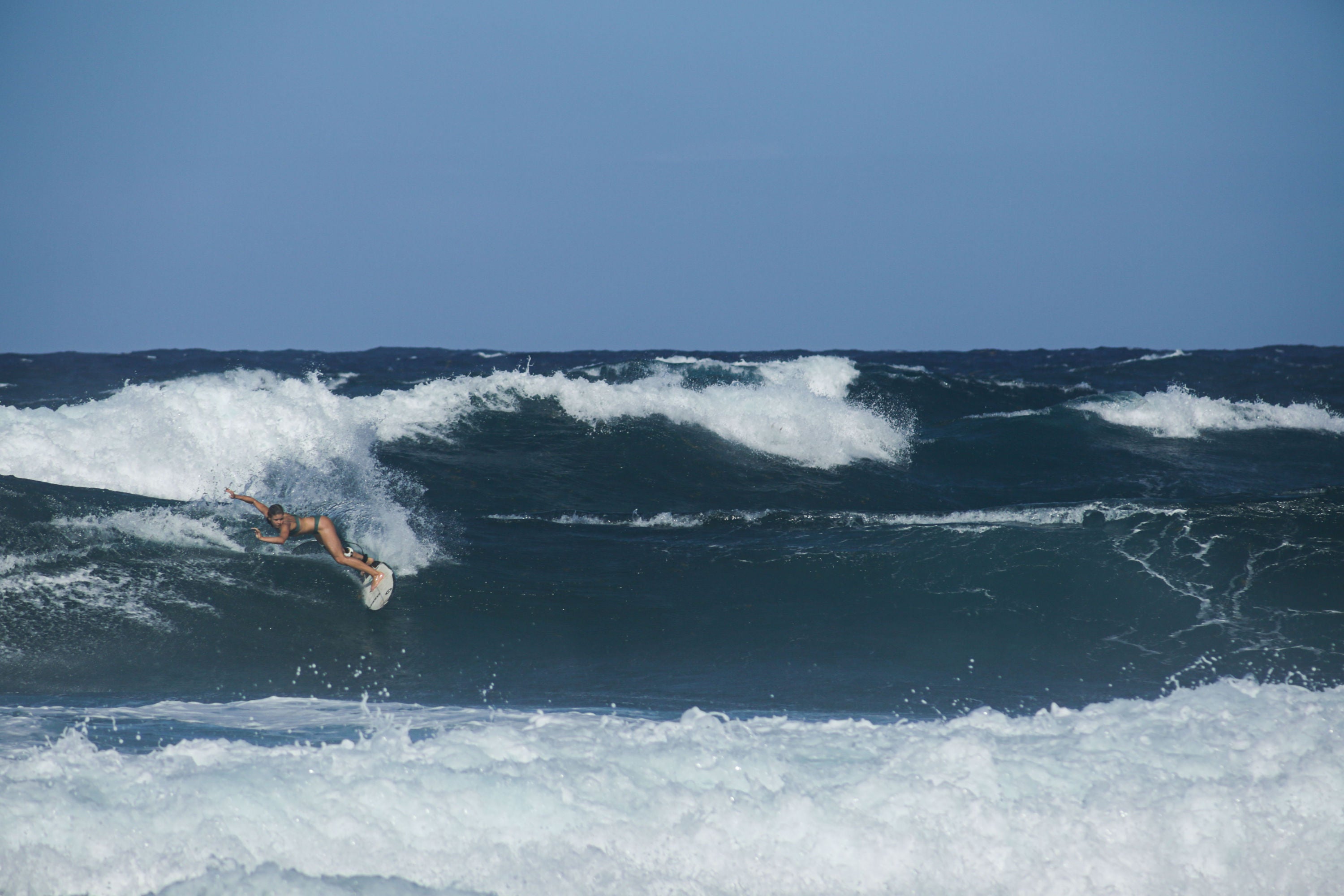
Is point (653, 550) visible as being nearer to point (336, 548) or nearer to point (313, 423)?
point (336, 548)

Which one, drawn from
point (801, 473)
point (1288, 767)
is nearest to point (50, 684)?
point (1288, 767)

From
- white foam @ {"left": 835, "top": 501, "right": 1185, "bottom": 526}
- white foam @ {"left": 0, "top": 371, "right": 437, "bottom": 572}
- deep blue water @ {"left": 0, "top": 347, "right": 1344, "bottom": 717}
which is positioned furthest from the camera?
white foam @ {"left": 835, "top": 501, "right": 1185, "bottom": 526}

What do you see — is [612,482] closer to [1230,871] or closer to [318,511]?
[318,511]

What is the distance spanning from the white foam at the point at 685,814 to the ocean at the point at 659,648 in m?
0.02

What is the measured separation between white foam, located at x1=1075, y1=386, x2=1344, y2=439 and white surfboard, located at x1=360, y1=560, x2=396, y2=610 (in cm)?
1373

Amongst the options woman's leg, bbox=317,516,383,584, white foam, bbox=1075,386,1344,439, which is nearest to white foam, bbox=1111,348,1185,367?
white foam, bbox=1075,386,1344,439

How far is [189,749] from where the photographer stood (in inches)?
173

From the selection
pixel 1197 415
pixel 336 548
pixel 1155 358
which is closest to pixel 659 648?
pixel 336 548

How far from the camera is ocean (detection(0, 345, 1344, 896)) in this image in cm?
390

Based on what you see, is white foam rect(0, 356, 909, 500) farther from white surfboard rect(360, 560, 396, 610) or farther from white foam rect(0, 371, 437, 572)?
white surfboard rect(360, 560, 396, 610)

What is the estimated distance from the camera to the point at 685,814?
4.07 metres

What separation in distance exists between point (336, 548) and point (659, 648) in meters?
2.97

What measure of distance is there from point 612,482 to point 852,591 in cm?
458

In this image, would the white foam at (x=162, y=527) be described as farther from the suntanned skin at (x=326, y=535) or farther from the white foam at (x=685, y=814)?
the white foam at (x=685, y=814)
